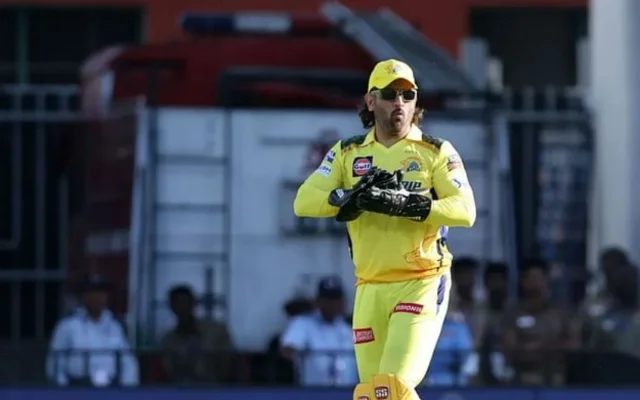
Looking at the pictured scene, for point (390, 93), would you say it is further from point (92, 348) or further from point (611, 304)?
point (611, 304)

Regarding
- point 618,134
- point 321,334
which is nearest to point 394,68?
point 321,334

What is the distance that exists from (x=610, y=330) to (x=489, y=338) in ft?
2.69

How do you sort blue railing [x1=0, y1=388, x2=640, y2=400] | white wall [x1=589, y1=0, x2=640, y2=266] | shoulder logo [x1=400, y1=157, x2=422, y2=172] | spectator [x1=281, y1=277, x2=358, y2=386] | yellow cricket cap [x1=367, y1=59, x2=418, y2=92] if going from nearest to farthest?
1. yellow cricket cap [x1=367, y1=59, x2=418, y2=92]
2. shoulder logo [x1=400, y1=157, x2=422, y2=172]
3. blue railing [x1=0, y1=388, x2=640, y2=400]
4. spectator [x1=281, y1=277, x2=358, y2=386]
5. white wall [x1=589, y1=0, x2=640, y2=266]

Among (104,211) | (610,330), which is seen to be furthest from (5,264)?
(610,330)

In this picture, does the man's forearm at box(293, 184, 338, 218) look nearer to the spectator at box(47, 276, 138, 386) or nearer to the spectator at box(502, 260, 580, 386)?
the spectator at box(47, 276, 138, 386)

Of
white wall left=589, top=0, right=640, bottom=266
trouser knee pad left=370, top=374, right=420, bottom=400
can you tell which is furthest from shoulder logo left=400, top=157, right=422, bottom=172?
white wall left=589, top=0, right=640, bottom=266

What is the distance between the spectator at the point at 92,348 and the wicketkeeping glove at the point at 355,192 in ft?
14.0

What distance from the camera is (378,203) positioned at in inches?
352

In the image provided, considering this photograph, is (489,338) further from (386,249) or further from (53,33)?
A: (53,33)

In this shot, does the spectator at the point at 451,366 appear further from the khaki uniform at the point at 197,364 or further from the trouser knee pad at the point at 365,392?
the trouser knee pad at the point at 365,392

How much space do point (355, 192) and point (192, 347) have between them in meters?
4.95

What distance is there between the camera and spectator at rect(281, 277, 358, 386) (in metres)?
13.3

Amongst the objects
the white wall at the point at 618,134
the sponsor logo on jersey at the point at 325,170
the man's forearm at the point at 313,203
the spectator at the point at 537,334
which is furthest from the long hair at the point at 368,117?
the white wall at the point at 618,134

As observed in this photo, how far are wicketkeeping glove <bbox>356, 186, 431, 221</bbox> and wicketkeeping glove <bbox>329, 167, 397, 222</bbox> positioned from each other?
1.5 inches
